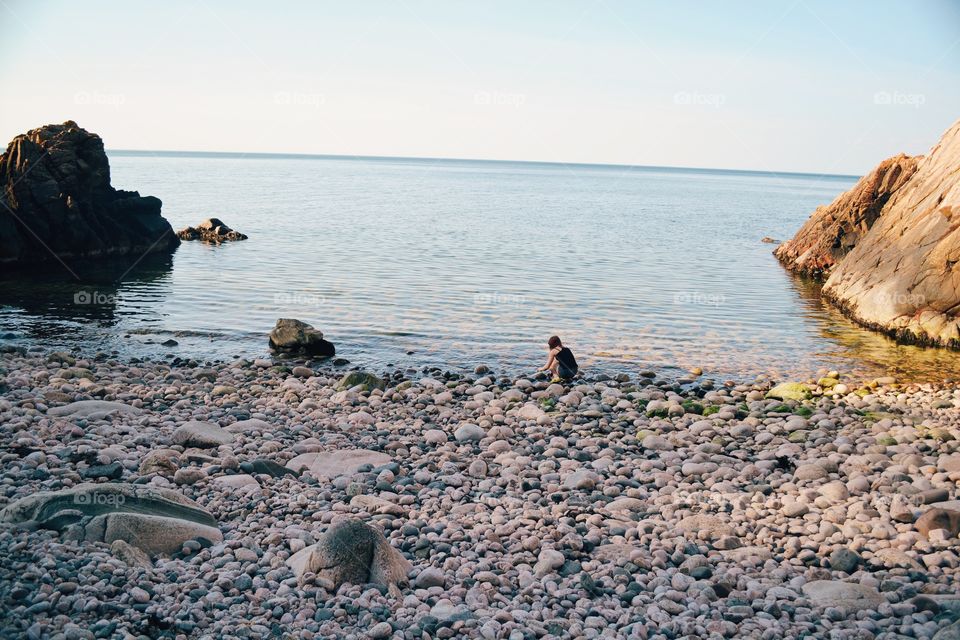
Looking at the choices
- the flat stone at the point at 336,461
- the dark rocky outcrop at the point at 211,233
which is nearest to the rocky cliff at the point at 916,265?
the flat stone at the point at 336,461

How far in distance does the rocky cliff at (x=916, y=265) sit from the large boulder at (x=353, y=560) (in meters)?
19.3

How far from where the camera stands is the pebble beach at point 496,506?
689 cm

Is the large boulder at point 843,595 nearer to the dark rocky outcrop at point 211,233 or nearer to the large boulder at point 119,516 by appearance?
the large boulder at point 119,516

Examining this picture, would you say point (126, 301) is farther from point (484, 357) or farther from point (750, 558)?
point (750, 558)

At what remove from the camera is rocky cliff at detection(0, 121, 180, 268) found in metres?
35.3

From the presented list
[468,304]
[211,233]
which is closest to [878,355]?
[468,304]

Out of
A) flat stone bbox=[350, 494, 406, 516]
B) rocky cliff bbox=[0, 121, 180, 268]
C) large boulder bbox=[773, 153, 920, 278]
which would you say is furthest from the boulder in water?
large boulder bbox=[773, 153, 920, 278]

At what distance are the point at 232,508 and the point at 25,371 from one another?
374 inches

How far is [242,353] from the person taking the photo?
788 inches

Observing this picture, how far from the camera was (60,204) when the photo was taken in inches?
1463

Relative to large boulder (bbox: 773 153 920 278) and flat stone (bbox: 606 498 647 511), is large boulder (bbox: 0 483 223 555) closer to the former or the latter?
flat stone (bbox: 606 498 647 511)

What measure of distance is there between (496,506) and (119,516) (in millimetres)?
4358

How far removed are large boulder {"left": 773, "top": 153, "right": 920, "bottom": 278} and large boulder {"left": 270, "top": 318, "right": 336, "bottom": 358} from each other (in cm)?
2726

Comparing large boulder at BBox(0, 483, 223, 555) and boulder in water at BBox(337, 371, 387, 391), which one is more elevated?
large boulder at BBox(0, 483, 223, 555)
